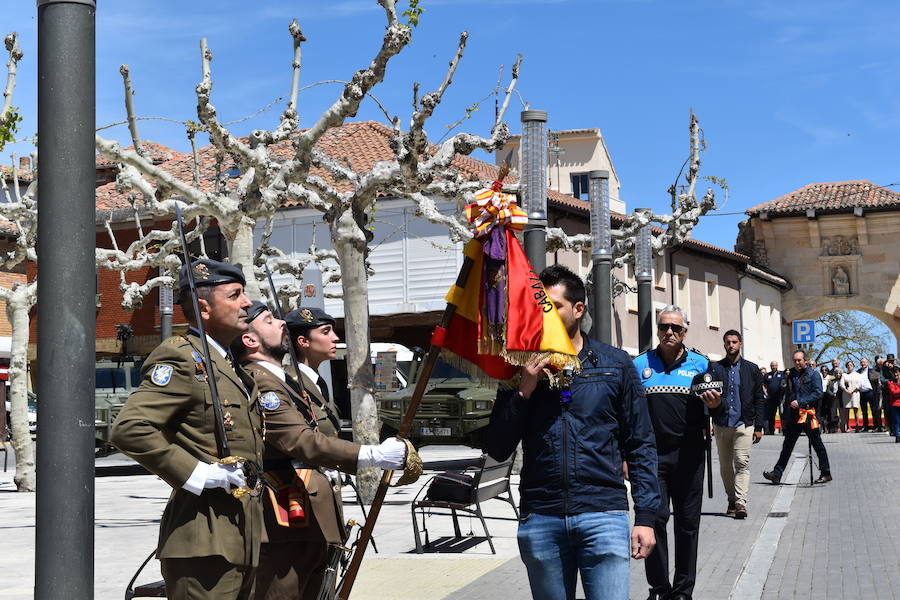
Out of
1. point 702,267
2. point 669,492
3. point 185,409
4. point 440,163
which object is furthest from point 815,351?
point 185,409

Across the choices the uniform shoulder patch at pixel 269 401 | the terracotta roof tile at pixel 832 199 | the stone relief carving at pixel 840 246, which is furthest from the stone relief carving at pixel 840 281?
the uniform shoulder patch at pixel 269 401

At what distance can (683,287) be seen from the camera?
49.4 m

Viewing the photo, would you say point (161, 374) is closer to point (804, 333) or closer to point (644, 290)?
point (644, 290)

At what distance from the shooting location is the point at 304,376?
602cm

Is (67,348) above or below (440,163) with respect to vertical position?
below

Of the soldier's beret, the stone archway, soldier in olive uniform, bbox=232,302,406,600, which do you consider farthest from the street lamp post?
the stone archway

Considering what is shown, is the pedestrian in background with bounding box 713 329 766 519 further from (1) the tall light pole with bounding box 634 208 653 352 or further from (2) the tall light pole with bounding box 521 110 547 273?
(1) the tall light pole with bounding box 634 208 653 352

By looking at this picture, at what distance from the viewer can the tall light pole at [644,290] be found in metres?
18.8

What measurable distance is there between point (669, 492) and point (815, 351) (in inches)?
2739

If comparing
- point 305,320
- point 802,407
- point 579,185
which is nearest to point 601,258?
point 802,407

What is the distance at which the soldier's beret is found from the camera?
26.5 feet

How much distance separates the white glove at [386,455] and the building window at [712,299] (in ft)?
157

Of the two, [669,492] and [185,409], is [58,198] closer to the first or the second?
[185,409]

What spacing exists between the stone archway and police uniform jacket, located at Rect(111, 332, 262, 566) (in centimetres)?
5368
